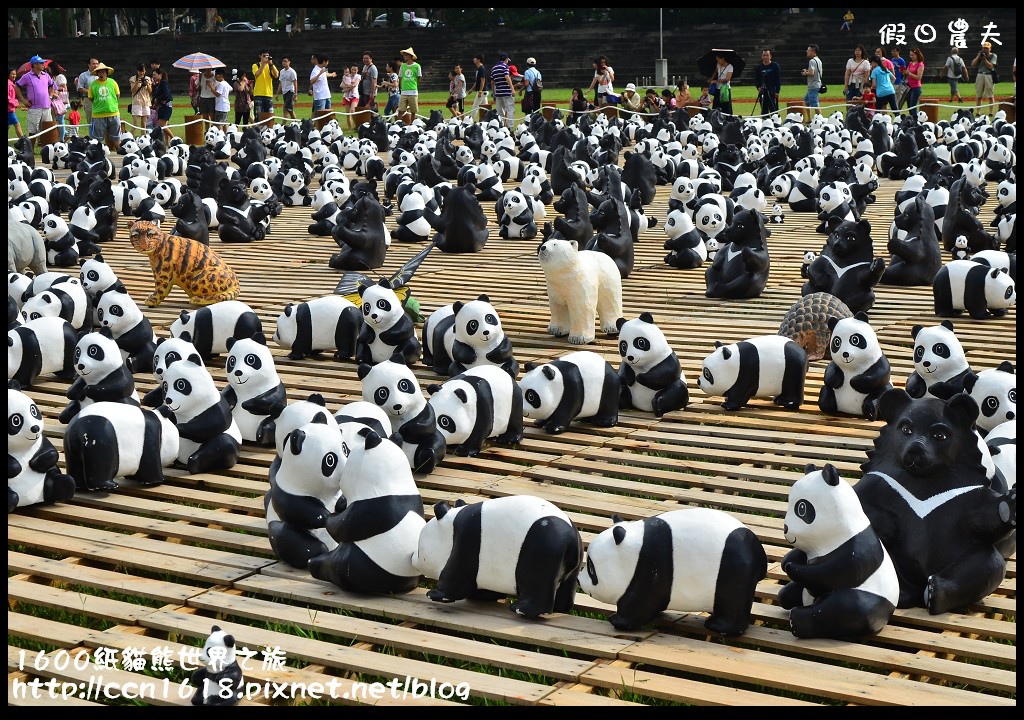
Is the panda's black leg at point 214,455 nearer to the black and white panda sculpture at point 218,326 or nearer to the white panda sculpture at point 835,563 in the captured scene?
the black and white panda sculpture at point 218,326

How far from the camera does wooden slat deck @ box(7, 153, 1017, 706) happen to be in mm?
3881

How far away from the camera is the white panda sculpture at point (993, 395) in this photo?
18.5 ft

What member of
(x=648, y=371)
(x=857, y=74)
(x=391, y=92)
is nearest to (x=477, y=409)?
(x=648, y=371)

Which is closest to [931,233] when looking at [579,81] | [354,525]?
[354,525]

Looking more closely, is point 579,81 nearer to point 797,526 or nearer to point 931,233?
point 931,233

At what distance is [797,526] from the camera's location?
407 centimetres

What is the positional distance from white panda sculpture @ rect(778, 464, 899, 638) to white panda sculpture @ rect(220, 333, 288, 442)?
9.81 ft

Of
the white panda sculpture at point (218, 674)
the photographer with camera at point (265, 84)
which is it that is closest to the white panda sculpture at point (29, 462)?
the white panda sculpture at point (218, 674)

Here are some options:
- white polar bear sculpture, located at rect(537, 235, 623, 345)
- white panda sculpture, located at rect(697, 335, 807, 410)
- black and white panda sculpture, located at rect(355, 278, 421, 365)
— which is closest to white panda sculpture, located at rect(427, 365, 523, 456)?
white panda sculpture, located at rect(697, 335, 807, 410)

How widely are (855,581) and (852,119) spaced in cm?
1830

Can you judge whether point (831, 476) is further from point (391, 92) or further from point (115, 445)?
point (391, 92)

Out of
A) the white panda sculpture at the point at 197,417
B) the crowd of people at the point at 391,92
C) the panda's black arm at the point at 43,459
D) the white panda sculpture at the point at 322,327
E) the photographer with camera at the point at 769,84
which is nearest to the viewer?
the panda's black arm at the point at 43,459

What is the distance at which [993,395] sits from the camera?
18.5 ft

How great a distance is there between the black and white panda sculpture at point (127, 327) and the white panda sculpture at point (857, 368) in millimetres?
3918
